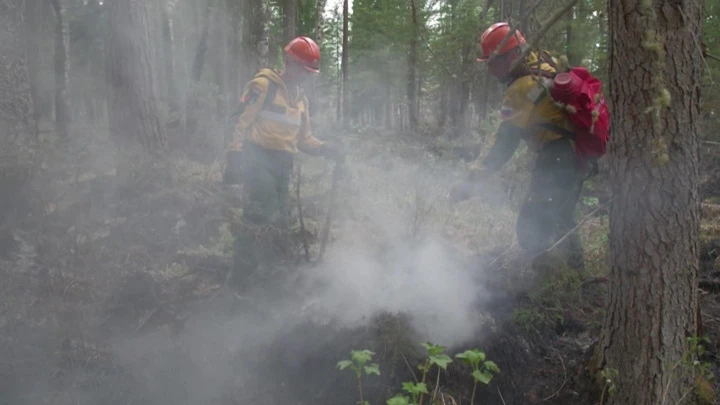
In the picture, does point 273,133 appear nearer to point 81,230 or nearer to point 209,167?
point 81,230

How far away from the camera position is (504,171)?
7.04 m

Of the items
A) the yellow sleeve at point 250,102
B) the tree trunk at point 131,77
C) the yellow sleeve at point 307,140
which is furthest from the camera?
→ the tree trunk at point 131,77

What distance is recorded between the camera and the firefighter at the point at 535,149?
4.04 meters

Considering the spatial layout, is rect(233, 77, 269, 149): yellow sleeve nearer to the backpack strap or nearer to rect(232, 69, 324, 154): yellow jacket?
rect(232, 69, 324, 154): yellow jacket

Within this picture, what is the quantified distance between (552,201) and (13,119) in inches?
214

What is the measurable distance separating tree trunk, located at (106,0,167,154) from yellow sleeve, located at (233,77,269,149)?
2.97 m

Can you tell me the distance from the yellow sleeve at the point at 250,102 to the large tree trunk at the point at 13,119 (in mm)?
2578

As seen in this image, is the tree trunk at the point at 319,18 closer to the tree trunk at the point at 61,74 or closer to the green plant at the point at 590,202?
the tree trunk at the point at 61,74

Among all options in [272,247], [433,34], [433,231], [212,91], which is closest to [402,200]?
[433,231]

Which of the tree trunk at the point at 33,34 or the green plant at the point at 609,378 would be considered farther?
the tree trunk at the point at 33,34

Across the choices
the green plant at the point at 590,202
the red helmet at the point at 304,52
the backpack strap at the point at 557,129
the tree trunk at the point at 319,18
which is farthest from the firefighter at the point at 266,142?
the tree trunk at the point at 319,18

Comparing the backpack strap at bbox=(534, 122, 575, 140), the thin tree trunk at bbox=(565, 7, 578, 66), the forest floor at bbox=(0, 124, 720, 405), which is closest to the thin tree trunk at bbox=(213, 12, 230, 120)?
the thin tree trunk at bbox=(565, 7, 578, 66)

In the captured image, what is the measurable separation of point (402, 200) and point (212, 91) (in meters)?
6.15

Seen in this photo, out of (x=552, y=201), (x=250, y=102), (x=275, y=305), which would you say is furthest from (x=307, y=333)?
(x=552, y=201)
